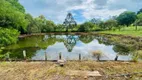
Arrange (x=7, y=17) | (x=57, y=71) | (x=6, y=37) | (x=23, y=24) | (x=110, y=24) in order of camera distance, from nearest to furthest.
Result: 1. (x=57, y=71)
2. (x=6, y=37)
3. (x=7, y=17)
4. (x=23, y=24)
5. (x=110, y=24)

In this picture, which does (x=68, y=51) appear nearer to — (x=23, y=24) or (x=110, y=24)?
(x=23, y=24)

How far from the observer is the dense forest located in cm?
2898

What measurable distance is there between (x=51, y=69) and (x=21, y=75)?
5.16 ft

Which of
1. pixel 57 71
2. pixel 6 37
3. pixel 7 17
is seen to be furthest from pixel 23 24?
pixel 57 71

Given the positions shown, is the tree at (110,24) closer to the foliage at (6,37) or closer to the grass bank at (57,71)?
the foliage at (6,37)

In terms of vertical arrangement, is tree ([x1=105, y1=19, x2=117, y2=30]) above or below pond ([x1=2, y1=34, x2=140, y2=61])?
above

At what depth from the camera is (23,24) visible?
34.8 metres

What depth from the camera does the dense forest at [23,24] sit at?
95.1 feet

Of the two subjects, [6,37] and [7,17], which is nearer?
[6,37]

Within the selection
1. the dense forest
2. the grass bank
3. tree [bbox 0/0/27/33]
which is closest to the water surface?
the dense forest

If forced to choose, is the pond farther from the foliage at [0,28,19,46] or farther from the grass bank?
the grass bank

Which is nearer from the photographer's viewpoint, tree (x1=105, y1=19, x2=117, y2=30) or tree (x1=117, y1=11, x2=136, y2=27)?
tree (x1=105, y1=19, x2=117, y2=30)

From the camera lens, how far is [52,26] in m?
68.1

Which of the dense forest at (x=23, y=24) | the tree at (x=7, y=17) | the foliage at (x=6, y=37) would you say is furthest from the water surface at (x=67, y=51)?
the tree at (x=7, y=17)
